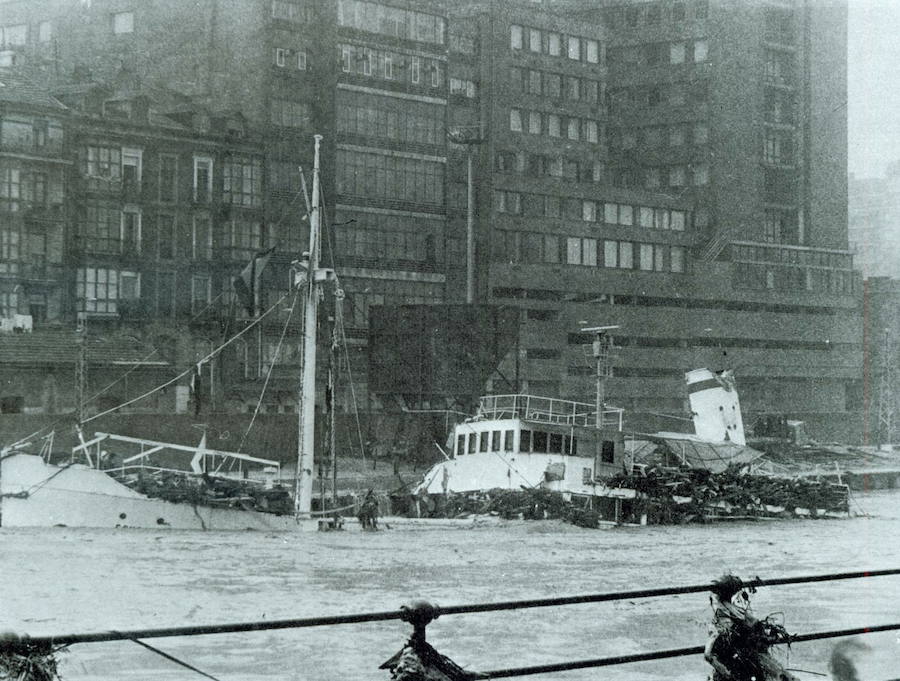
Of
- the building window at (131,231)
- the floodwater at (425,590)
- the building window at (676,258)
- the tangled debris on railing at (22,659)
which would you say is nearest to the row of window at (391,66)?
the building window at (131,231)

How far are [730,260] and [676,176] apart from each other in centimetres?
810

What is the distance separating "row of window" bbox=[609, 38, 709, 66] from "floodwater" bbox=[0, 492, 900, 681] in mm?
52454

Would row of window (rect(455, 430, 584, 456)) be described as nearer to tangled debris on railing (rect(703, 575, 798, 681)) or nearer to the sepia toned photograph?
the sepia toned photograph

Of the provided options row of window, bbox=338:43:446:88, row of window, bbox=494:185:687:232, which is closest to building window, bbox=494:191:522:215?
row of window, bbox=494:185:687:232

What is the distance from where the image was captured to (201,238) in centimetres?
5622

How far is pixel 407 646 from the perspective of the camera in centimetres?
472

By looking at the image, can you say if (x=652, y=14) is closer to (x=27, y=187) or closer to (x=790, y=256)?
(x=790, y=256)

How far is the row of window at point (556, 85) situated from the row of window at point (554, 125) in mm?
1499

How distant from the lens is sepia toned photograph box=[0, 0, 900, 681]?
616 inches

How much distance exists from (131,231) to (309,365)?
2676cm

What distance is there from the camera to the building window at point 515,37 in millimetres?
75269

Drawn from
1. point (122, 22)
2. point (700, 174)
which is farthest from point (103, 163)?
point (700, 174)

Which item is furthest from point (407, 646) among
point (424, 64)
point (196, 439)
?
point (424, 64)

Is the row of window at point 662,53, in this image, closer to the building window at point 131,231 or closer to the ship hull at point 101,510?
the building window at point 131,231
